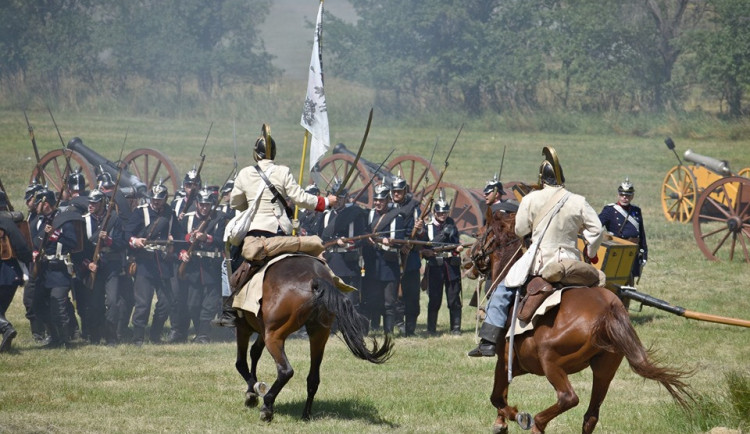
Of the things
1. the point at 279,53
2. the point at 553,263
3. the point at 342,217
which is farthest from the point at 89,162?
the point at 279,53

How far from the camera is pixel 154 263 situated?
13.6 m

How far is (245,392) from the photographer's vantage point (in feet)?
33.7

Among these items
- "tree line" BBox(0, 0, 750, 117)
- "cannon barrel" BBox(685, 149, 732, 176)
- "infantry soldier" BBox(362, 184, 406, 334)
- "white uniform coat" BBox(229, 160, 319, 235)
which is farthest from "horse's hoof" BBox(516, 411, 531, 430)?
"tree line" BBox(0, 0, 750, 117)

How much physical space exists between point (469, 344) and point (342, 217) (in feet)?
6.90

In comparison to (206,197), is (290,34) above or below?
above

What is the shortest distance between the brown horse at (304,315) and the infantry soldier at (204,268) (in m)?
4.50

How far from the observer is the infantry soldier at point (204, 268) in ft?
45.0

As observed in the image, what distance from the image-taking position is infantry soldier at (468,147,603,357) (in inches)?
330

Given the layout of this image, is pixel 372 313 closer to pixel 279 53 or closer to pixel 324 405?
pixel 324 405

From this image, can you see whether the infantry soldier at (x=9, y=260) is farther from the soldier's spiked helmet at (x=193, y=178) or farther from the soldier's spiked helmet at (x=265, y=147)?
the soldier's spiked helmet at (x=265, y=147)

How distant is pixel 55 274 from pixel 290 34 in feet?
109

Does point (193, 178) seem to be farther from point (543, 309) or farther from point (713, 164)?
point (713, 164)

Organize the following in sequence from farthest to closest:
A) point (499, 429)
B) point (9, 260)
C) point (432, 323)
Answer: point (432, 323)
point (9, 260)
point (499, 429)

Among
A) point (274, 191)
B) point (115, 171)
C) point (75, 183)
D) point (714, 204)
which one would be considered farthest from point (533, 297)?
point (714, 204)
